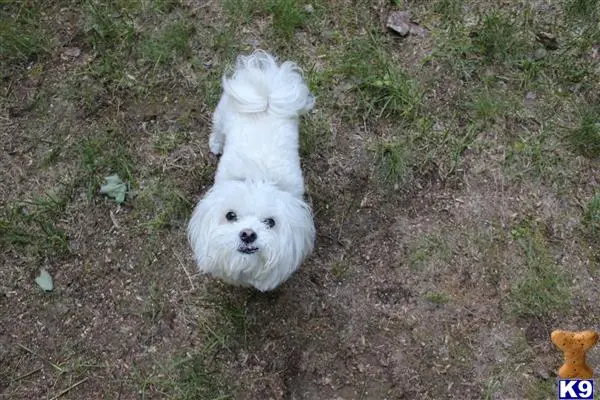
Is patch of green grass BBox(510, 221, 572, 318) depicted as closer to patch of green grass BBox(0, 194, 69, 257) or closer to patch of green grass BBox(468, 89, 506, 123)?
patch of green grass BBox(468, 89, 506, 123)

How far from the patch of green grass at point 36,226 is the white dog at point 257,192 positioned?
Answer: 957 millimetres

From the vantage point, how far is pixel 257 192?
2.45 m

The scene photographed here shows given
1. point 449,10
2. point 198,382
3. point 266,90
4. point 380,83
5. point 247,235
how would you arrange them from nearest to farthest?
point 247,235 → point 266,90 → point 198,382 → point 380,83 → point 449,10

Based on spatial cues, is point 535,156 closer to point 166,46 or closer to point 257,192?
point 257,192

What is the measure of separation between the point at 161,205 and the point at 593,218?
2.32 meters

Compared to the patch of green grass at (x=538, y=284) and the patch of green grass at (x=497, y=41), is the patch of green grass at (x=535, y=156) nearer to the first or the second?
the patch of green grass at (x=538, y=284)

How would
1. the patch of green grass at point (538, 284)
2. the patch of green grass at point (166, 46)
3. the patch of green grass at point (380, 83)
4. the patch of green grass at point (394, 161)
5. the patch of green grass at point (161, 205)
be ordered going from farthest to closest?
1. the patch of green grass at point (166, 46)
2. the patch of green grass at point (380, 83)
3. the patch of green grass at point (394, 161)
4. the patch of green grass at point (161, 205)
5. the patch of green grass at point (538, 284)

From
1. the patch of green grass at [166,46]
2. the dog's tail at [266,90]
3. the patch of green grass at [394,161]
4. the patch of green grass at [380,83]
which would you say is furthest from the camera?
the patch of green grass at [166,46]

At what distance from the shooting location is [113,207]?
326 cm

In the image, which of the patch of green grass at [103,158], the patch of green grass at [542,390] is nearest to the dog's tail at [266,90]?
the patch of green grass at [103,158]

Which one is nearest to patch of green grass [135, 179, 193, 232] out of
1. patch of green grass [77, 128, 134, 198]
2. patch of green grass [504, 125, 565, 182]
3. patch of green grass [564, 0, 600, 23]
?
patch of green grass [77, 128, 134, 198]

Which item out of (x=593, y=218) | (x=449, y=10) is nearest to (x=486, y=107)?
(x=449, y=10)

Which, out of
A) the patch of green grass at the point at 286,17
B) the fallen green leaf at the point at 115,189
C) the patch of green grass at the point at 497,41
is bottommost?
the fallen green leaf at the point at 115,189

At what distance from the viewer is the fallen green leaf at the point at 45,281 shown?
10.1 feet
